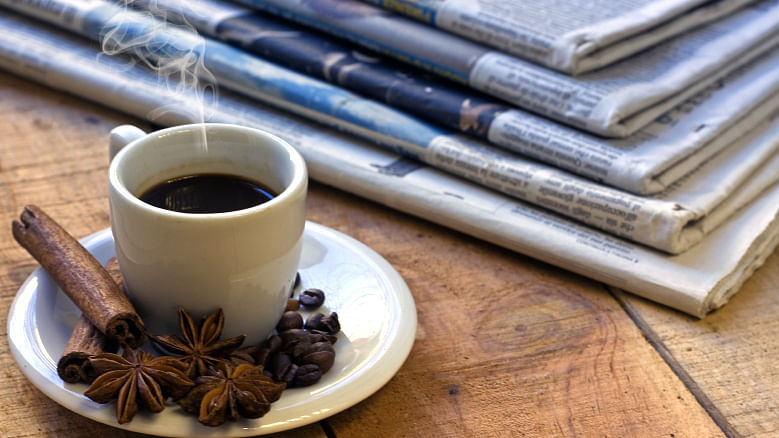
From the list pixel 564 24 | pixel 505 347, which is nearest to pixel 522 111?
pixel 564 24

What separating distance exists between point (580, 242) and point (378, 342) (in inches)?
11.2

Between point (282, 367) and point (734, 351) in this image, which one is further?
point (734, 351)

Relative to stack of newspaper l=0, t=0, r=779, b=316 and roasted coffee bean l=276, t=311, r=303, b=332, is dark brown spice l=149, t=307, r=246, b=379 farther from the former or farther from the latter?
stack of newspaper l=0, t=0, r=779, b=316

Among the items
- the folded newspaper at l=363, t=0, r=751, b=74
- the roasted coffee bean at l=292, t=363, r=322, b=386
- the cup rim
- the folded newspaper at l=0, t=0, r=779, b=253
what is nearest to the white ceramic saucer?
the roasted coffee bean at l=292, t=363, r=322, b=386

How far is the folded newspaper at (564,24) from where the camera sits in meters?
0.98

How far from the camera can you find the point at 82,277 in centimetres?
66

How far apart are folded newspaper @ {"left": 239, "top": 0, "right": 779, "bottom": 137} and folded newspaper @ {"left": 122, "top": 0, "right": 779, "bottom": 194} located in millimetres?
17

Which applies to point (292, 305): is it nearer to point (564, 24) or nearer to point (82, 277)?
point (82, 277)

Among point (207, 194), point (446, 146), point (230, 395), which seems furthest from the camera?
point (446, 146)

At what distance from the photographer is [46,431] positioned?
0.62 meters

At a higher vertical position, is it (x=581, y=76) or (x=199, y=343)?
(x=581, y=76)

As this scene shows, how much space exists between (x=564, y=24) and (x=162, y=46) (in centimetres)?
48

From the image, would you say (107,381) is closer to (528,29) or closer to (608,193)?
(608,193)

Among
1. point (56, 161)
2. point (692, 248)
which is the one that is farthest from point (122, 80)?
point (692, 248)
